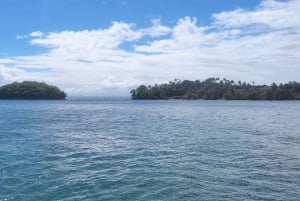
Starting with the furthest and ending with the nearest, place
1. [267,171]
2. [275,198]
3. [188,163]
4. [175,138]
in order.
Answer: [175,138], [188,163], [267,171], [275,198]

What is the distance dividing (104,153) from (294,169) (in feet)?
57.5

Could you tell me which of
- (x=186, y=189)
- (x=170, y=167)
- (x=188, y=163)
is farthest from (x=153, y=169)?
(x=186, y=189)

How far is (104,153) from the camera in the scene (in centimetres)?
3903

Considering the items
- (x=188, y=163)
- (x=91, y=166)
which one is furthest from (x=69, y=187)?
(x=188, y=163)

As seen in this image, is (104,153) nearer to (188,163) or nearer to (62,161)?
(62,161)

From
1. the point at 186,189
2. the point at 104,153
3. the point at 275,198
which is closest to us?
the point at 275,198

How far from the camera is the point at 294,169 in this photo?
31297mm

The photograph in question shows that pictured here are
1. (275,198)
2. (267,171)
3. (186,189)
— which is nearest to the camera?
(275,198)

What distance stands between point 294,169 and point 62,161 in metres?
19.0

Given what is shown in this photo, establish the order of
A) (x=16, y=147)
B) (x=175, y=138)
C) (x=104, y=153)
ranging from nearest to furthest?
(x=104, y=153)
(x=16, y=147)
(x=175, y=138)

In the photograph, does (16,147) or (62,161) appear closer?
(62,161)

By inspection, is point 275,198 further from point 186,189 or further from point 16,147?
point 16,147

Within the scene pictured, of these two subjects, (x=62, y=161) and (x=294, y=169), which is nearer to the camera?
(x=294, y=169)

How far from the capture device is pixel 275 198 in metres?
23.4
